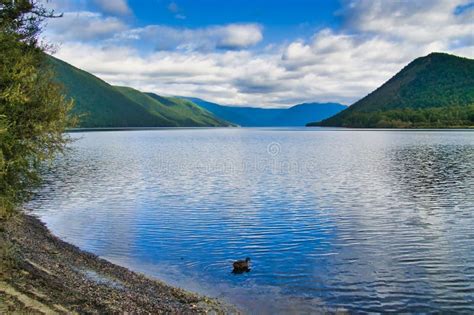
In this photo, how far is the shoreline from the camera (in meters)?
15.9

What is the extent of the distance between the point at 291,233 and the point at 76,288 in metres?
19.3

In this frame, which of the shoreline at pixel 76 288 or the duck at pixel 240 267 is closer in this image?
the shoreline at pixel 76 288

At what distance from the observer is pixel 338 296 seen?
2148 centimetres

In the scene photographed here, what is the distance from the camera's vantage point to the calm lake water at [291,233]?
2223cm

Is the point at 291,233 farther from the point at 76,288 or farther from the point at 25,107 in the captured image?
the point at 25,107

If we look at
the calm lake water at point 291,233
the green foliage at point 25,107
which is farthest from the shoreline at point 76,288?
the green foliage at point 25,107

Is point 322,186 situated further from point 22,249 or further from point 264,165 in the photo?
point 22,249

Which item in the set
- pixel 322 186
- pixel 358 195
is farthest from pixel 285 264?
pixel 322 186

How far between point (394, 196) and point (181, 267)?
32.0 m

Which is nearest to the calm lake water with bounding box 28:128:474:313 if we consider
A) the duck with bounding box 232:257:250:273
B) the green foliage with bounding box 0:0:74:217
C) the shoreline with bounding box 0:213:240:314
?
the duck with bounding box 232:257:250:273

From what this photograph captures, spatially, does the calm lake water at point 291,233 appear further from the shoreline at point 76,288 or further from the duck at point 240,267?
the shoreline at point 76,288

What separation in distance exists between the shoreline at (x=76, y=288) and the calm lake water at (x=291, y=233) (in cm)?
217

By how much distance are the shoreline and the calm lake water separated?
2170 millimetres

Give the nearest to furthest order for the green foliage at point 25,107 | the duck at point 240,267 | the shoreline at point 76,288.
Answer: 1. the shoreline at point 76,288
2. the green foliage at point 25,107
3. the duck at point 240,267
